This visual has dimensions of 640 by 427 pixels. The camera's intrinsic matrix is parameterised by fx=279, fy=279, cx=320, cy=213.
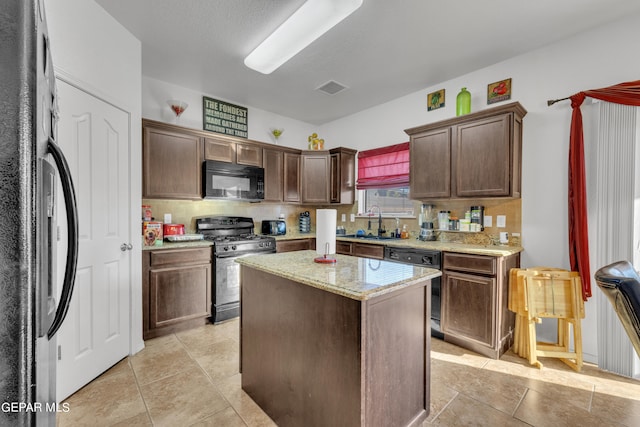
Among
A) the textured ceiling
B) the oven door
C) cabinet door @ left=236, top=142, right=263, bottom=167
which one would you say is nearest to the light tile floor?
the oven door

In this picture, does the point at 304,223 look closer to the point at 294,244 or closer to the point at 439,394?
the point at 294,244

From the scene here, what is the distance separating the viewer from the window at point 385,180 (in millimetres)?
3756

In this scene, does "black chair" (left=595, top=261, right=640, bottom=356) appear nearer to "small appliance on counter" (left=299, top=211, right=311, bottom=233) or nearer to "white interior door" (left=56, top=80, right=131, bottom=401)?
→ "white interior door" (left=56, top=80, right=131, bottom=401)

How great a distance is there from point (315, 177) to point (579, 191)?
3.06 m

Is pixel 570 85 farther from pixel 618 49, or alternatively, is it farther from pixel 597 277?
pixel 597 277

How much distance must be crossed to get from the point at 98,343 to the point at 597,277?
310 centimetres

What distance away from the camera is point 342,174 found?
427 cm

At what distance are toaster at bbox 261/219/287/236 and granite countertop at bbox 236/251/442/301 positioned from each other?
230cm

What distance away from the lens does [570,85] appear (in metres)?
2.50

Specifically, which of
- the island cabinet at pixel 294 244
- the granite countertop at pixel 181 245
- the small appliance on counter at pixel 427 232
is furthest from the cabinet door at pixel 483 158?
the granite countertop at pixel 181 245

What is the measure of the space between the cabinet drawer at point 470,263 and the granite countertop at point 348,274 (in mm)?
1165

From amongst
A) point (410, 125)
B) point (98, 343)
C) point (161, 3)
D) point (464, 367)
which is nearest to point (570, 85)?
point (410, 125)

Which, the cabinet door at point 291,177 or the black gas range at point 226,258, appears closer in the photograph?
the black gas range at point 226,258

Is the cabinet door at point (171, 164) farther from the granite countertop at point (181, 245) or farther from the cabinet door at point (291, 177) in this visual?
the cabinet door at point (291, 177)
